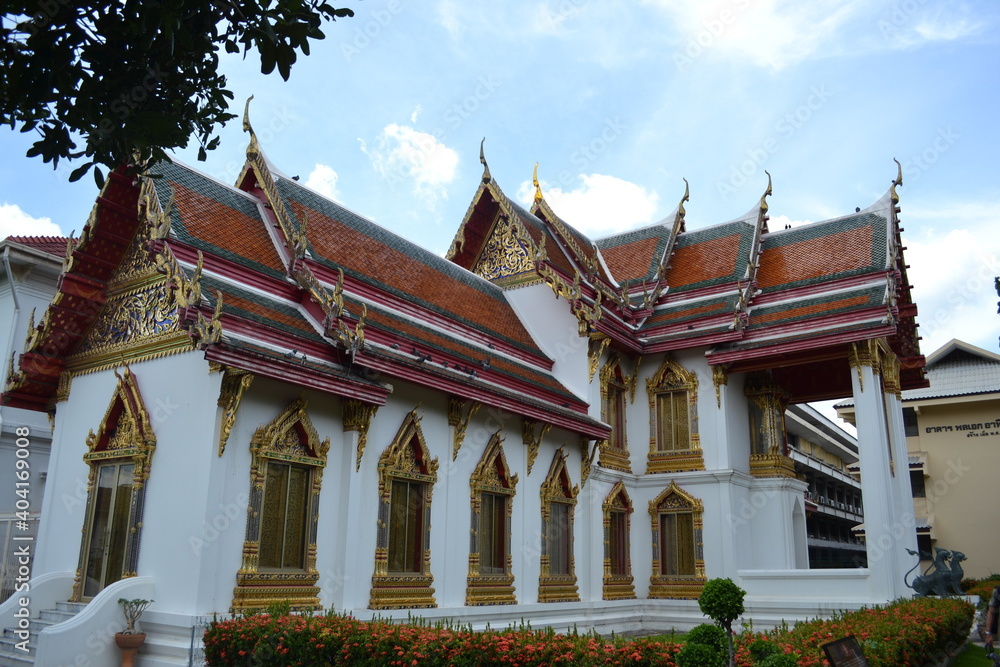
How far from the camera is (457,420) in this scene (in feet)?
40.4

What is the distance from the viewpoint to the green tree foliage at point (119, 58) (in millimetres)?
4621

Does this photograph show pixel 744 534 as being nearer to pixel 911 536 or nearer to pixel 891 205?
pixel 911 536

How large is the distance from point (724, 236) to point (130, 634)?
47.5 feet

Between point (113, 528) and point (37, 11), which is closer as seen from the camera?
point (37, 11)

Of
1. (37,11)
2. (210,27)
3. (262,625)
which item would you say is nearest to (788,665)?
(262,625)

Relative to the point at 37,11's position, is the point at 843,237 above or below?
above

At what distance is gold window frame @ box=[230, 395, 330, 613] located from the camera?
923 cm

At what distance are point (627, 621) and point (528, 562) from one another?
295 centimetres

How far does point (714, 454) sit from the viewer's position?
16.0 metres

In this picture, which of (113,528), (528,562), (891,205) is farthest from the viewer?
(891,205)

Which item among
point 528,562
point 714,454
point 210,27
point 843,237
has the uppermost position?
point 843,237

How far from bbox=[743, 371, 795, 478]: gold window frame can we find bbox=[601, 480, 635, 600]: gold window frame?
2.65 metres

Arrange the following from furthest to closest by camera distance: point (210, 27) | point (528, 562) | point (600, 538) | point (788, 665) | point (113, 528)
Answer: point (600, 538) → point (528, 562) → point (113, 528) → point (788, 665) → point (210, 27)

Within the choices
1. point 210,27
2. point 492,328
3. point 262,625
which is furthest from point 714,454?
point 210,27
